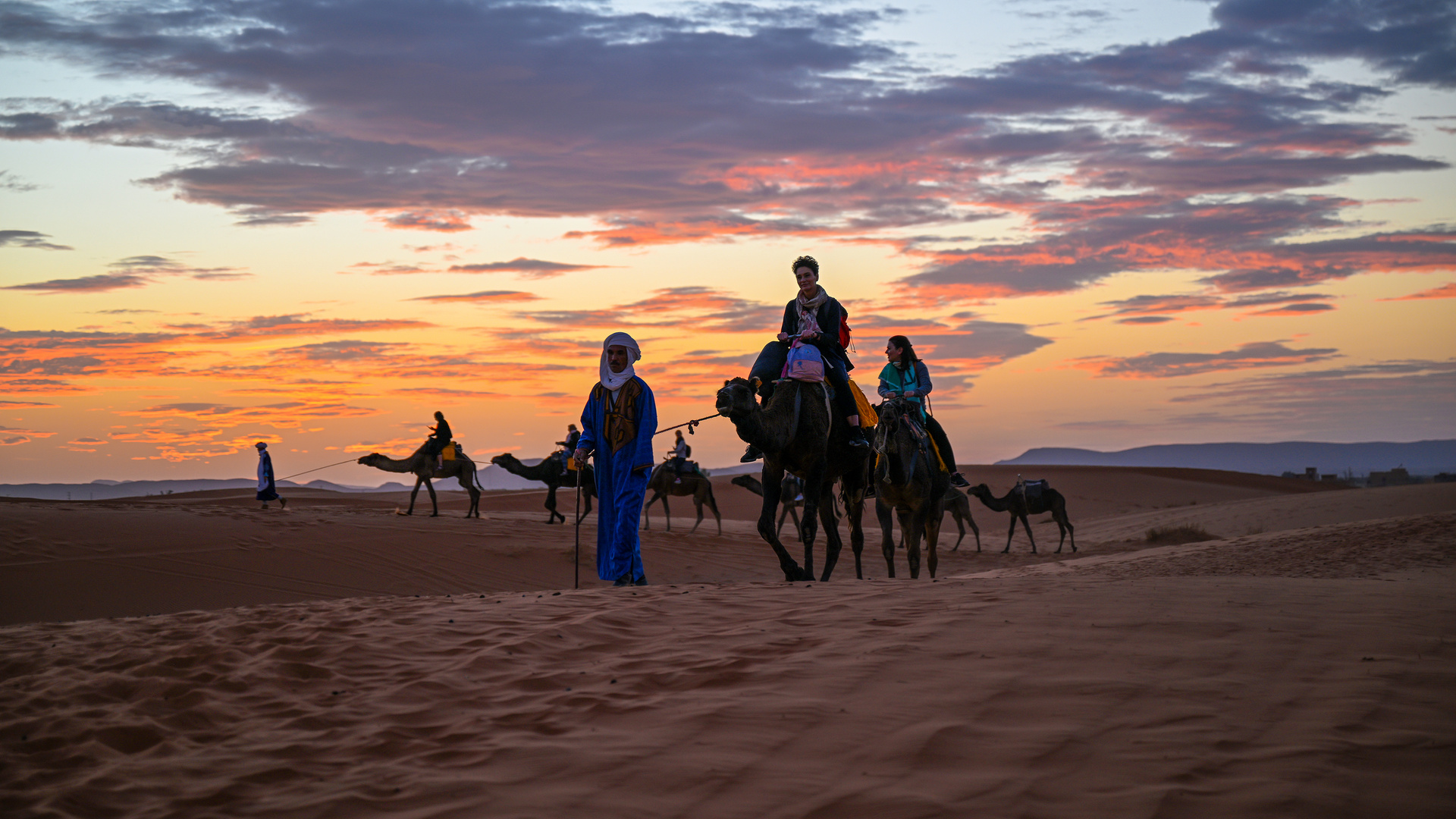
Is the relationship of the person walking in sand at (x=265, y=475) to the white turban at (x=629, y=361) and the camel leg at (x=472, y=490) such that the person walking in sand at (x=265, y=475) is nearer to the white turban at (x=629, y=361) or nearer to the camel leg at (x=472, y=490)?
the camel leg at (x=472, y=490)

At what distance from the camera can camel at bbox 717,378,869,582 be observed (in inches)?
408

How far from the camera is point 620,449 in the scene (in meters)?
11.1

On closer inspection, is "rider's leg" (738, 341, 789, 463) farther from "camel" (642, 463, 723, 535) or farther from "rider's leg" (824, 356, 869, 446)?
"camel" (642, 463, 723, 535)

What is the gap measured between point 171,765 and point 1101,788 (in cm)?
414

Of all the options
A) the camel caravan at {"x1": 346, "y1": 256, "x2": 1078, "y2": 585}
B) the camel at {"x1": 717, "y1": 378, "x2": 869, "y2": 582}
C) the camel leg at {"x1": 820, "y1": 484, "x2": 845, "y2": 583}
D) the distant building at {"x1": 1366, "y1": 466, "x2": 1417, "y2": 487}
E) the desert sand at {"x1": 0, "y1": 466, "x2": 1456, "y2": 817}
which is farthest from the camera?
the distant building at {"x1": 1366, "y1": 466, "x2": 1417, "y2": 487}

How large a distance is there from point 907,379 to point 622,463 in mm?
4168

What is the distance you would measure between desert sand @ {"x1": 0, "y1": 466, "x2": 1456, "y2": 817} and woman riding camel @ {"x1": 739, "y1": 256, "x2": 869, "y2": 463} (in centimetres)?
259

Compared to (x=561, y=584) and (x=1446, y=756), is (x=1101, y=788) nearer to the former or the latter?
(x=1446, y=756)

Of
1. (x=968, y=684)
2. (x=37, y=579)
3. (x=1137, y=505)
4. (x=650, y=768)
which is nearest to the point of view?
(x=650, y=768)

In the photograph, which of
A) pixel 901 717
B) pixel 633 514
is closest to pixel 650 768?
pixel 901 717

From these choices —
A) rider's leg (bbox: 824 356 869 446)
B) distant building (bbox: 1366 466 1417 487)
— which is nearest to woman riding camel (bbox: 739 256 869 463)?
rider's leg (bbox: 824 356 869 446)

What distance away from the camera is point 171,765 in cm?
481

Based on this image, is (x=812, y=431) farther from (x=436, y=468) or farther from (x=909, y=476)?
Answer: (x=436, y=468)

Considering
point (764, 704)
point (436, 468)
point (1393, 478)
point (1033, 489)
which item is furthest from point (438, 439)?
point (1393, 478)
